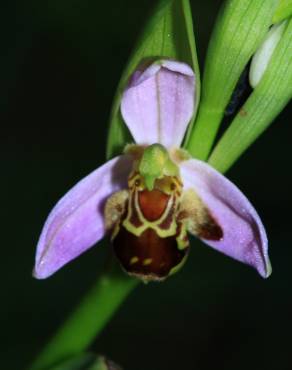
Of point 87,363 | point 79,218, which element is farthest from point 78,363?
point 79,218

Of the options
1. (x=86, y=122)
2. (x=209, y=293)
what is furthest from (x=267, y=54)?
(x=86, y=122)

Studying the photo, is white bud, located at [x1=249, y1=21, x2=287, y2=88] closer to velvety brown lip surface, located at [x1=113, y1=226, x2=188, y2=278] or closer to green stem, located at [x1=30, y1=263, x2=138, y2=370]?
velvety brown lip surface, located at [x1=113, y1=226, x2=188, y2=278]

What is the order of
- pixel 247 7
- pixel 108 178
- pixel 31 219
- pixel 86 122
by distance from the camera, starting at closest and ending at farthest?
1. pixel 247 7
2. pixel 108 178
3. pixel 31 219
4. pixel 86 122

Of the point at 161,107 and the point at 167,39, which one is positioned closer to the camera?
the point at 167,39

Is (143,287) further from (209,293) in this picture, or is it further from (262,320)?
(262,320)

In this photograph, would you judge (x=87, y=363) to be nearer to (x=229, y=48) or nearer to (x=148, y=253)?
(x=148, y=253)
